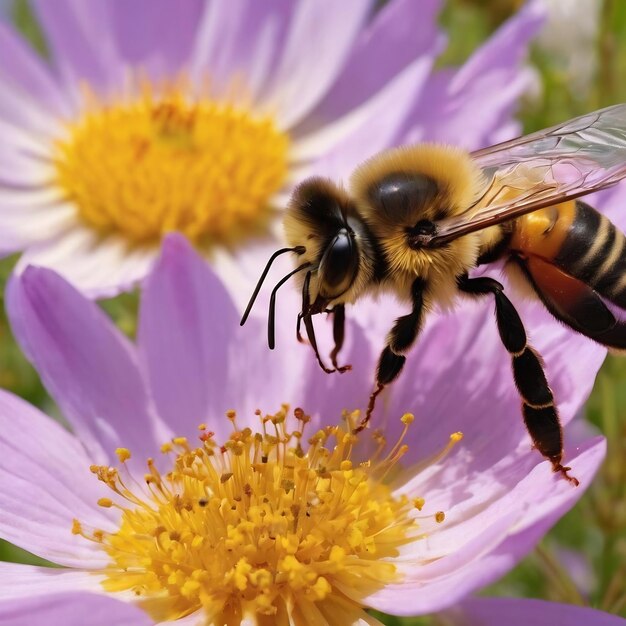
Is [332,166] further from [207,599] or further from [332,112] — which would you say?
[207,599]

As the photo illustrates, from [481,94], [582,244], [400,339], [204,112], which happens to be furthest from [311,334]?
[204,112]

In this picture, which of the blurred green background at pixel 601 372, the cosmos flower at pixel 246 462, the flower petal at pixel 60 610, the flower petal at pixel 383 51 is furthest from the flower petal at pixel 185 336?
the flower petal at pixel 383 51

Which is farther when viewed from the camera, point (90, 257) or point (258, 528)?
point (90, 257)

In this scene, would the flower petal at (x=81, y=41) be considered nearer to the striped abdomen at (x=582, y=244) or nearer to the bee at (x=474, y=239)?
the bee at (x=474, y=239)

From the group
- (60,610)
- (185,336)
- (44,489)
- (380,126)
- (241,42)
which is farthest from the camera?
(241,42)

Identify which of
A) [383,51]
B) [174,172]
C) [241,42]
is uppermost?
[241,42]

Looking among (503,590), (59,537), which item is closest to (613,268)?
(59,537)

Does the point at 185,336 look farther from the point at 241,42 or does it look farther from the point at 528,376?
the point at 241,42
